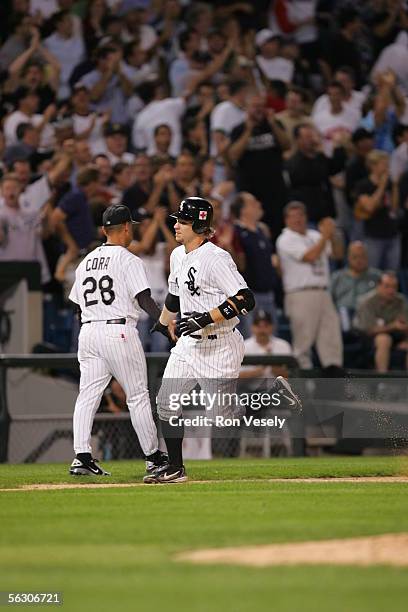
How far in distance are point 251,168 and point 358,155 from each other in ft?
5.86

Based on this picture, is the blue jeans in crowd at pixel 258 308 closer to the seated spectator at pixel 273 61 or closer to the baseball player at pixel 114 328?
the seated spectator at pixel 273 61

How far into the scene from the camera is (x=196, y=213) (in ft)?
31.8

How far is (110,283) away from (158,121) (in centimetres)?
775

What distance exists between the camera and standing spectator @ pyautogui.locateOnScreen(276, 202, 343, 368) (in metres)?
14.9

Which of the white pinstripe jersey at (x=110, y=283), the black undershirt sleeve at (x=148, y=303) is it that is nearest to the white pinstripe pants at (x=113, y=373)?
the white pinstripe jersey at (x=110, y=283)

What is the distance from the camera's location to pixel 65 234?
14586 millimetres

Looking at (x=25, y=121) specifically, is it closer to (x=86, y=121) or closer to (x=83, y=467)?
(x=86, y=121)

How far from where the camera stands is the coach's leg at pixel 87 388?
9867 millimetres

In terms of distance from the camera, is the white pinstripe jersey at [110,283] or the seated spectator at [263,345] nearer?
the white pinstripe jersey at [110,283]

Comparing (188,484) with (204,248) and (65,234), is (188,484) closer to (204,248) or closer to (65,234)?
(204,248)

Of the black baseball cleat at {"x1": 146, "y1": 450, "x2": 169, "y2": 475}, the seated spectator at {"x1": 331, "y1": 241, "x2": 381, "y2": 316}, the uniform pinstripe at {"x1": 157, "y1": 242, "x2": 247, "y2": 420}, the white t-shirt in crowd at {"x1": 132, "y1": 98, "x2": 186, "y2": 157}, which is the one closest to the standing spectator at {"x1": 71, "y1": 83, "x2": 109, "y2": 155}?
the white t-shirt in crowd at {"x1": 132, "y1": 98, "x2": 186, "y2": 157}

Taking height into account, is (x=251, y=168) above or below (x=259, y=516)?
above

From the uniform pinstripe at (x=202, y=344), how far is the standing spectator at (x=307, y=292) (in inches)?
203

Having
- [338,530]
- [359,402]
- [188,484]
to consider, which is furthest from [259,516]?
[359,402]
